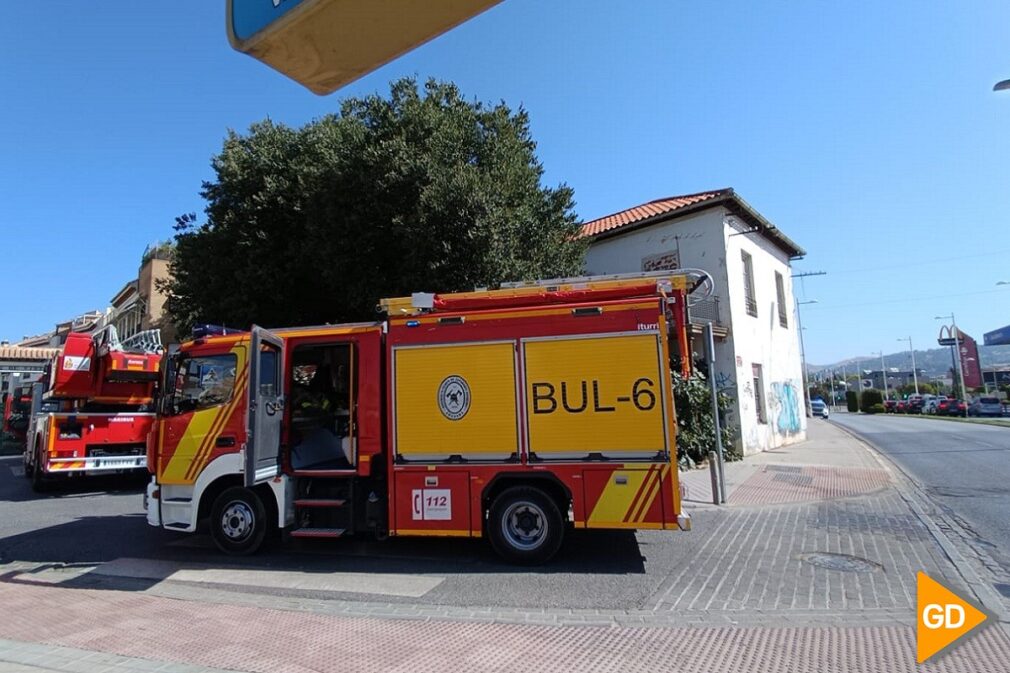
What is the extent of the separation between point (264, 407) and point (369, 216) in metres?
7.52

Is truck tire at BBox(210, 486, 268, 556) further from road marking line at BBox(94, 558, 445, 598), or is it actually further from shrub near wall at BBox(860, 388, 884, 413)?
shrub near wall at BBox(860, 388, 884, 413)

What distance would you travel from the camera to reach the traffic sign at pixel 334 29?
6.72ft

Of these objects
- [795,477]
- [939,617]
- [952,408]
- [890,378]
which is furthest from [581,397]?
[890,378]

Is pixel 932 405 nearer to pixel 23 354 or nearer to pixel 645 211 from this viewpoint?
pixel 645 211

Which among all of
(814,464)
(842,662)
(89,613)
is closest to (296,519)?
(89,613)

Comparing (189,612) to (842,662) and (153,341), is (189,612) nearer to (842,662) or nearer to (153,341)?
(842,662)

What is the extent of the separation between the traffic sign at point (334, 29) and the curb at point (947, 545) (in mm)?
6211

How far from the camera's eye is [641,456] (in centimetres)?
625

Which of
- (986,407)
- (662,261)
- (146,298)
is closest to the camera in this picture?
(662,261)

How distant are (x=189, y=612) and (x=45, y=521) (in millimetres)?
6806

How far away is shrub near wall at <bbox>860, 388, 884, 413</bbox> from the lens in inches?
2405

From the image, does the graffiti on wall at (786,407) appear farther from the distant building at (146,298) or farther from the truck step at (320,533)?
the distant building at (146,298)

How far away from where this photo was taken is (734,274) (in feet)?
59.2

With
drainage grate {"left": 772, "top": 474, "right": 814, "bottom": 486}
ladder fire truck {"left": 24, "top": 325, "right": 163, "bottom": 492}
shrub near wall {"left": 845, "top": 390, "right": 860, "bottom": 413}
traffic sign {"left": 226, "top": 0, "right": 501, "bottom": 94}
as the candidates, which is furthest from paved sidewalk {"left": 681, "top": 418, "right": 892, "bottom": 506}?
shrub near wall {"left": 845, "top": 390, "right": 860, "bottom": 413}
